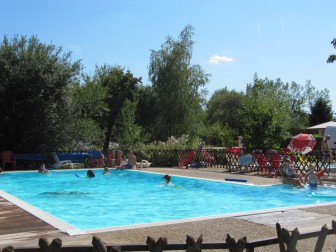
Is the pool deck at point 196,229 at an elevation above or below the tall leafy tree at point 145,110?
below

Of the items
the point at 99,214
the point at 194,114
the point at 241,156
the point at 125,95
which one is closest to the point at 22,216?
the point at 99,214

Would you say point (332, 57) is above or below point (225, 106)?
below

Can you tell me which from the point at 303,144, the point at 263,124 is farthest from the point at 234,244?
the point at 303,144

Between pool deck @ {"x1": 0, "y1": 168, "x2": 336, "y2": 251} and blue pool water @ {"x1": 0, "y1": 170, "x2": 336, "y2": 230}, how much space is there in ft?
6.82

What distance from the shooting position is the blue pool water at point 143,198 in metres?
11.1

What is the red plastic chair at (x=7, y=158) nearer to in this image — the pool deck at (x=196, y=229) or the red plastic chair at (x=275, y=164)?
the red plastic chair at (x=275, y=164)

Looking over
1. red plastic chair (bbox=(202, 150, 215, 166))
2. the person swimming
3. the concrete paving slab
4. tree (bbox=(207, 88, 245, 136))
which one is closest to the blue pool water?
the person swimming

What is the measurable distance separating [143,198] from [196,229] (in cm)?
767

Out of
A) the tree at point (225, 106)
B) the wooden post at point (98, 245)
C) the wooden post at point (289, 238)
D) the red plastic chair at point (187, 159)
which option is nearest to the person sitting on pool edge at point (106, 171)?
the red plastic chair at point (187, 159)

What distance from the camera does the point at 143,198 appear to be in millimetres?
14328

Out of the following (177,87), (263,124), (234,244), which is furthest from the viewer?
(177,87)

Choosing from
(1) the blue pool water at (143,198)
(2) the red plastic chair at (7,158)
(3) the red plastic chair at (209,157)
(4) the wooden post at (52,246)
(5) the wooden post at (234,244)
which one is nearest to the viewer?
(4) the wooden post at (52,246)

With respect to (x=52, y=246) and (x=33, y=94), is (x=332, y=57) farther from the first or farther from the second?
(x=52, y=246)

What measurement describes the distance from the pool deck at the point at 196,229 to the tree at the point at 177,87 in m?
25.3
